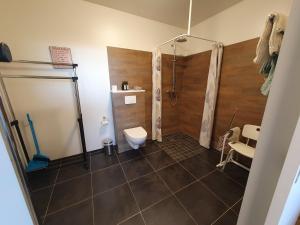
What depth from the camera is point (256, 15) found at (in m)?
1.71

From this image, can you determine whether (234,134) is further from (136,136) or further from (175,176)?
(136,136)

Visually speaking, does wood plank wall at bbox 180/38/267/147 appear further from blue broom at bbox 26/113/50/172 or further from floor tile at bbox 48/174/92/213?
blue broom at bbox 26/113/50/172

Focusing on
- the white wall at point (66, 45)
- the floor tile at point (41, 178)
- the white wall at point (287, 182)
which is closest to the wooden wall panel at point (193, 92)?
the white wall at point (66, 45)

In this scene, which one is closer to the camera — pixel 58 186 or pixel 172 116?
pixel 58 186

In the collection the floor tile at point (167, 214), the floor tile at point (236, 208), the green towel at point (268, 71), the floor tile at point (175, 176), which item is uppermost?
the green towel at point (268, 71)

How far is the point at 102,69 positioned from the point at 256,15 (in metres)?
2.41

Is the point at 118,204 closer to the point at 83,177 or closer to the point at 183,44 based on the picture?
the point at 83,177

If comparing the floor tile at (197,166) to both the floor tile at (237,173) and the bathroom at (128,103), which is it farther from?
the floor tile at (237,173)

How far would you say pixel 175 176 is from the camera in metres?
1.78

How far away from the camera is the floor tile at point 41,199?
1324mm

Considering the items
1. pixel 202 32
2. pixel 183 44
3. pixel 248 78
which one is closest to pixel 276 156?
pixel 248 78

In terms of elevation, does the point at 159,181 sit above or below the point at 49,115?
below

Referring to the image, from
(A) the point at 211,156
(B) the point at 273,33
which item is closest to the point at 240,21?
(B) the point at 273,33

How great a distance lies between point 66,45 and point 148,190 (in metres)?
2.34
